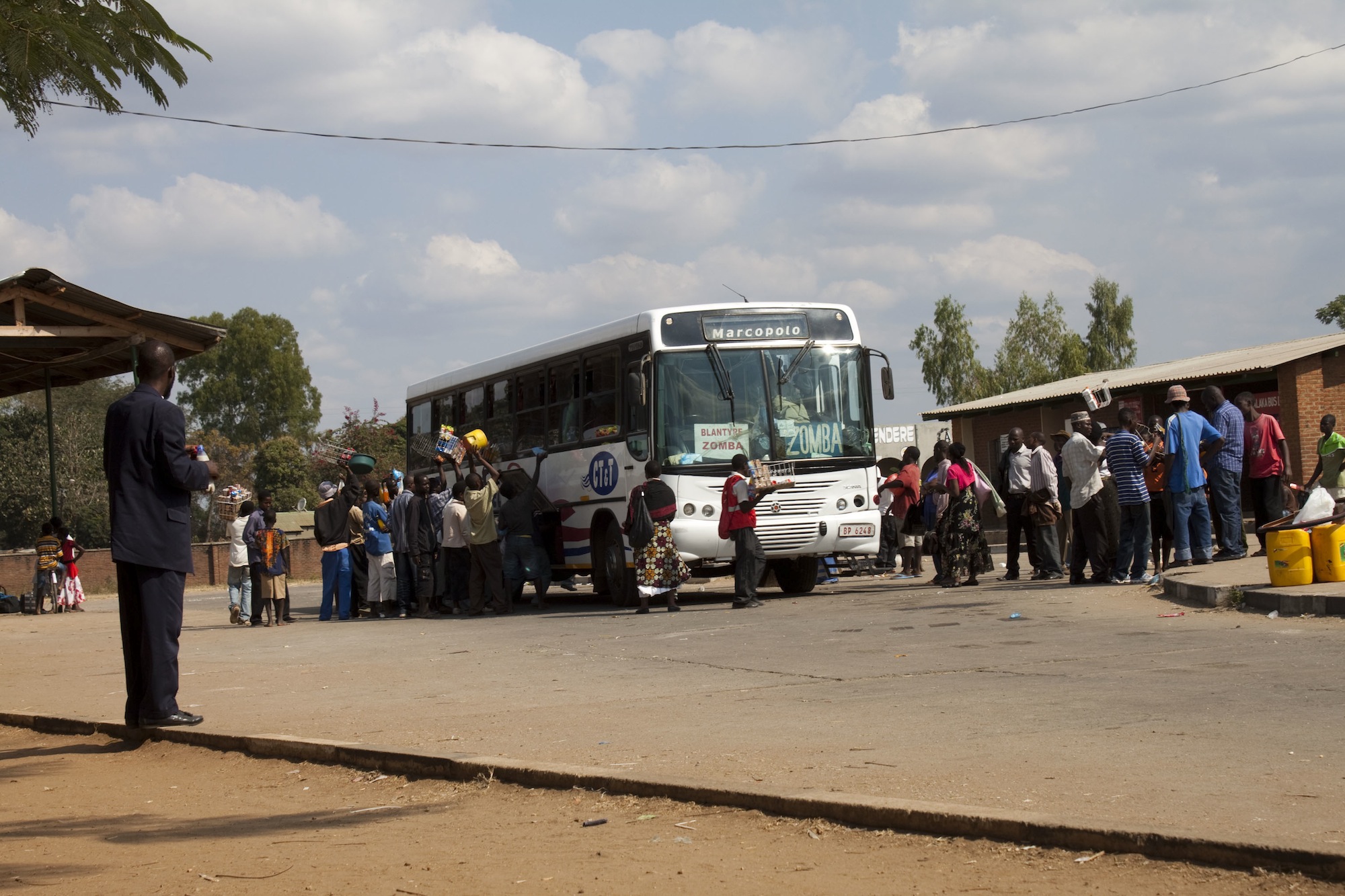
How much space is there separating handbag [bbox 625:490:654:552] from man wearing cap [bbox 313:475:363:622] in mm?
4469

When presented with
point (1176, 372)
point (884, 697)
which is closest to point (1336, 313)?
point (1176, 372)

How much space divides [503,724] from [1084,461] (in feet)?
29.2

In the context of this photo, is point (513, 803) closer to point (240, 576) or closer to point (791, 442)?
point (791, 442)

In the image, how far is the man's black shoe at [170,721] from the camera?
758cm

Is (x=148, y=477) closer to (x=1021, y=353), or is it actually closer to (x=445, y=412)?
(x=445, y=412)

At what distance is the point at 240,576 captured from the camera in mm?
18656

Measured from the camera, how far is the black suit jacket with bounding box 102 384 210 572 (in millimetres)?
7422

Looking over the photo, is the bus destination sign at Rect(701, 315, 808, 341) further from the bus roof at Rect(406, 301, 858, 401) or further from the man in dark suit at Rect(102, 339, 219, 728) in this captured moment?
the man in dark suit at Rect(102, 339, 219, 728)

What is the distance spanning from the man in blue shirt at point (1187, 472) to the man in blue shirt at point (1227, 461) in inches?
6.6

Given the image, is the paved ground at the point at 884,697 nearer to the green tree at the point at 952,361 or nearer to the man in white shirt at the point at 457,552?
the man in white shirt at the point at 457,552

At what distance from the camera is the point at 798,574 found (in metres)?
18.4

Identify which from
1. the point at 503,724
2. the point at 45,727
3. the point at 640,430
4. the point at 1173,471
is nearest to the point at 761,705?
the point at 503,724

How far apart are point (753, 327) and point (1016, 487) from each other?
12.2 ft

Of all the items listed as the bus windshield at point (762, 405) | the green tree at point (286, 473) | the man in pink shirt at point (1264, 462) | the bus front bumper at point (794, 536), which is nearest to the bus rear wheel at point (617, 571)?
the bus front bumper at point (794, 536)
